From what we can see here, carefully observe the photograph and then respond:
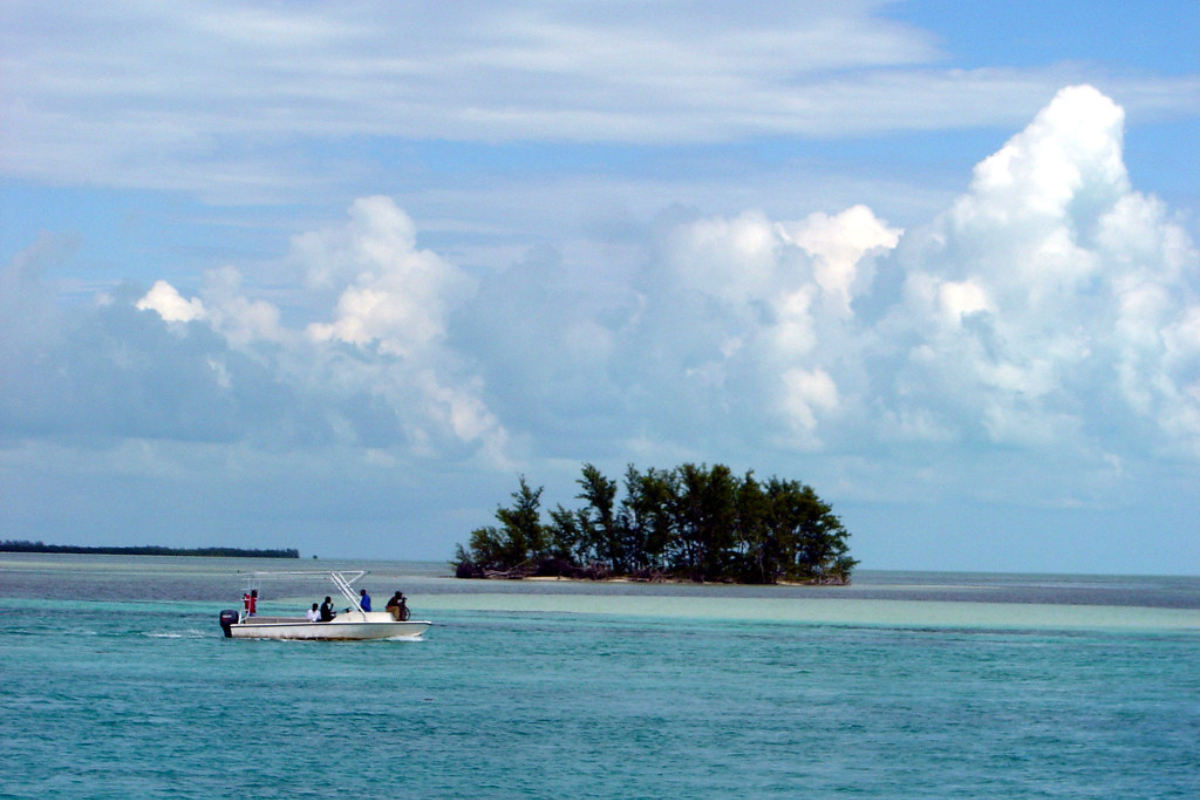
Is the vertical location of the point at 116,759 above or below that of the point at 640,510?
below

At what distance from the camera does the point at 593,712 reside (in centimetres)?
3719

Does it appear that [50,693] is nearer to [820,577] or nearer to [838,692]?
[838,692]

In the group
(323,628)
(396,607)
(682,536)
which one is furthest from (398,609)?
(682,536)

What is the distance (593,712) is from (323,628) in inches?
842

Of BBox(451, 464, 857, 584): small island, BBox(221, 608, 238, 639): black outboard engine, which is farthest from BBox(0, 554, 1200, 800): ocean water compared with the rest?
BBox(451, 464, 857, 584): small island

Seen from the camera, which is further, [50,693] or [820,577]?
[820,577]

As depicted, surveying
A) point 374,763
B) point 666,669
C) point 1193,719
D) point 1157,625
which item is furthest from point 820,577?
point 374,763

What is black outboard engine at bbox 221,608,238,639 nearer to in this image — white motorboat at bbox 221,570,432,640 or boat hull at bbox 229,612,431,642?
white motorboat at bbox 221,570,432,640

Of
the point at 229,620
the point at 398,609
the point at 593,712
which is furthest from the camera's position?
the point at 398,609

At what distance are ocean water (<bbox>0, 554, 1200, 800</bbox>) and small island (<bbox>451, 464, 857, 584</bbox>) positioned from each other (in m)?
50.3

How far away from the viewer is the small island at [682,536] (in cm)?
11869

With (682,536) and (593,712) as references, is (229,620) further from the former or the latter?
(682,536)

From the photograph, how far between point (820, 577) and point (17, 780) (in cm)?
9870

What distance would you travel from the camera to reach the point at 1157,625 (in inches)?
3017
